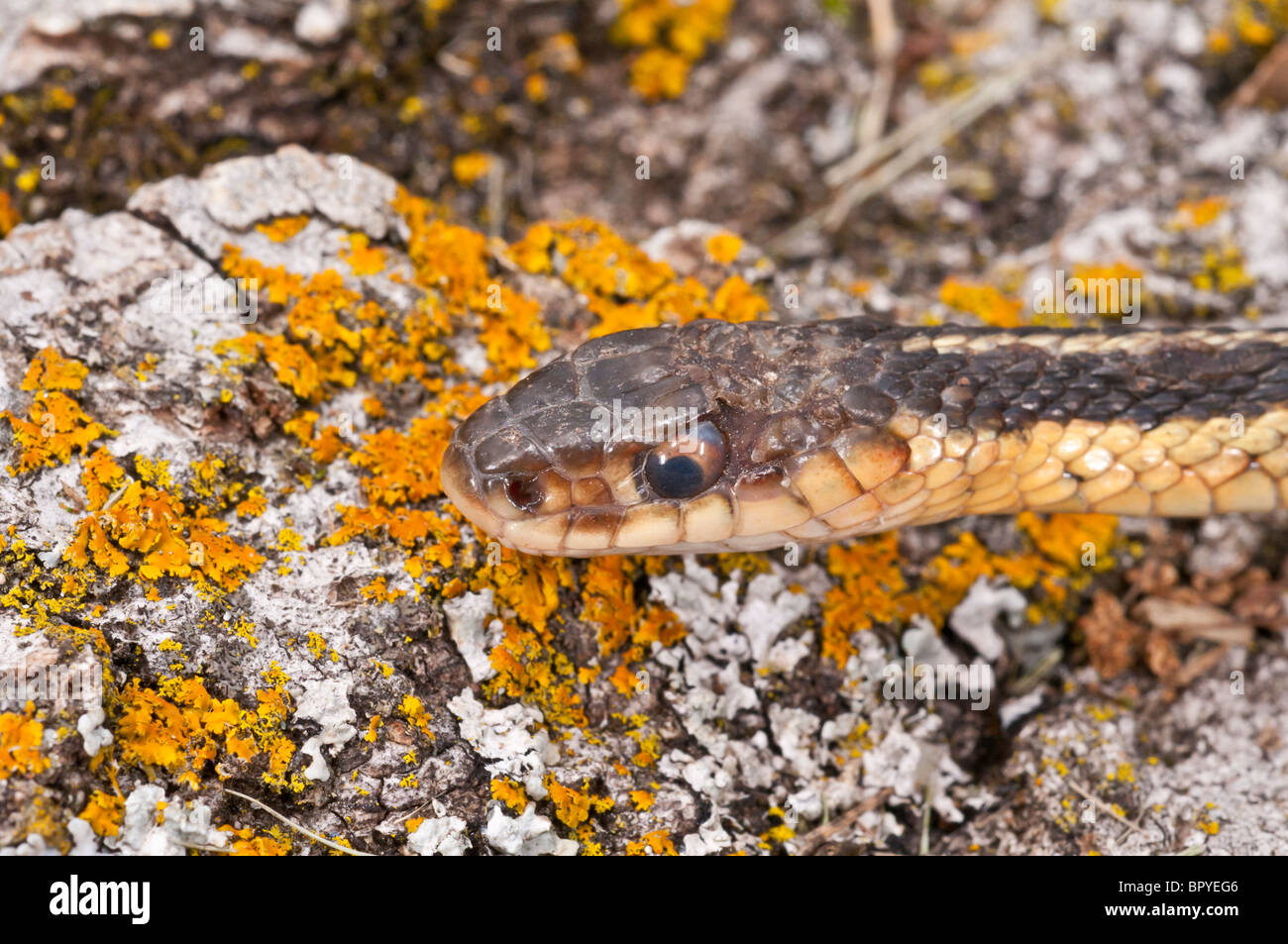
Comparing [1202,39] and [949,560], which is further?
[1202,39]

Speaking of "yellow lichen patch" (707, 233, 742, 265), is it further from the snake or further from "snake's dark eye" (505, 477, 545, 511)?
"snake's dark eye" (505, 477, 545, 511)

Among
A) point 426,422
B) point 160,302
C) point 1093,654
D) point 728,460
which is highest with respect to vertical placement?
point 160,302

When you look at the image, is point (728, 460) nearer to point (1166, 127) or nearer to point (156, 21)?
point (156, 21)

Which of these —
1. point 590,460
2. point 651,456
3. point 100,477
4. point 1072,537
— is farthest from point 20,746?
point 1072,537

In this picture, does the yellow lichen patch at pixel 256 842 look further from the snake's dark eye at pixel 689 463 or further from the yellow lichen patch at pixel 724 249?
the yellow lichen patch at pixel 724 249

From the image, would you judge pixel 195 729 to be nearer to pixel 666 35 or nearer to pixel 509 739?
pixel 509 739
